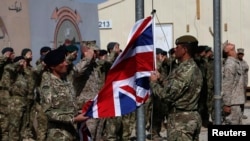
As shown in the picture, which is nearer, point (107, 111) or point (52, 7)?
point (107, 111)

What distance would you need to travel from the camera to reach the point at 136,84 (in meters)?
6.38

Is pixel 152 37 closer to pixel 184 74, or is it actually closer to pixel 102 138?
pixel 184 74

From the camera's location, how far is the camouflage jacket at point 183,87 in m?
7.19

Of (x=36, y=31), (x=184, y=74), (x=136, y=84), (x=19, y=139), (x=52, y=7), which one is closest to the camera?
(x=136, y=84)

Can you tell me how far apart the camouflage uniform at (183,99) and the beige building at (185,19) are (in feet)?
52.0

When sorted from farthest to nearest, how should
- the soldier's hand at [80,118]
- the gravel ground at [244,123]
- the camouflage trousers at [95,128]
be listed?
the gravel ground at [244,123] < the camouflage trousers at [95,128] < the soldier's hand at [80,118]

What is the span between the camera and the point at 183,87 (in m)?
7.24

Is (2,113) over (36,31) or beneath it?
beneath

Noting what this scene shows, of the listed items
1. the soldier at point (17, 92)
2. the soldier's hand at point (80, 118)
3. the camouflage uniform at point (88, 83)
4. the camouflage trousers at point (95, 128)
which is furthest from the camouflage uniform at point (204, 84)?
the soldier's hand at point (80, 118)

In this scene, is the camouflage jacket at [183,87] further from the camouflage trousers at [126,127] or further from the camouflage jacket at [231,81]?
the camouflage trousers at [126,127]

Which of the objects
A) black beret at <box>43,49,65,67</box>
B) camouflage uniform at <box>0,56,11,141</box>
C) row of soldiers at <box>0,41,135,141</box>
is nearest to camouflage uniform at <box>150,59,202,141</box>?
black beret at <box>43,49,65,67</box>

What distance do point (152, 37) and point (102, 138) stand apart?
5049 mm

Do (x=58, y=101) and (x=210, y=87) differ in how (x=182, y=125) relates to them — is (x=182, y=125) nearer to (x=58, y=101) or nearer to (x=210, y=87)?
(x=58, y=101)

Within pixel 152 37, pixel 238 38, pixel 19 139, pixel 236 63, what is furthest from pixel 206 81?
pixel 238 38
